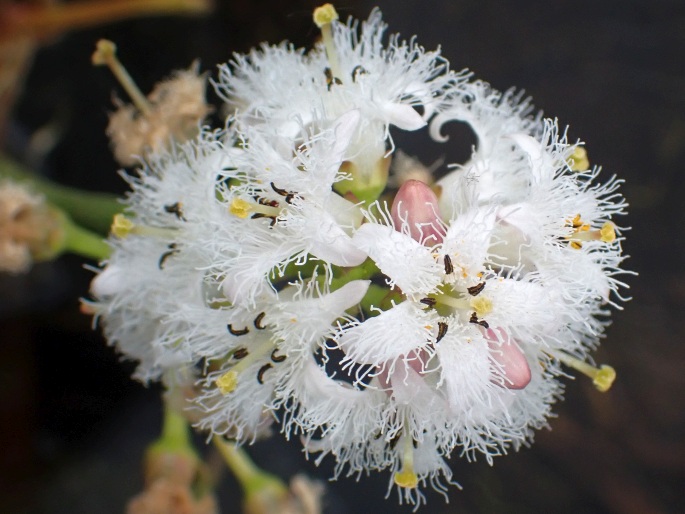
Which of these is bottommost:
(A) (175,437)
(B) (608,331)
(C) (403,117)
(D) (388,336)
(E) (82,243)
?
(A) (175,437)

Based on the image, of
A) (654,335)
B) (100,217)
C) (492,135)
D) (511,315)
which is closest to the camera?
(511,315)

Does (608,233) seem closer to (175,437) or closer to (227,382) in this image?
(227,382)

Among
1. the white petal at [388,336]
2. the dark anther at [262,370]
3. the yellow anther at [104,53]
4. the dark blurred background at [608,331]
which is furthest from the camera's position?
the dark blurred background at [608,331]

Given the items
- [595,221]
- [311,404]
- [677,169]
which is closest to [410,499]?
[311,404]

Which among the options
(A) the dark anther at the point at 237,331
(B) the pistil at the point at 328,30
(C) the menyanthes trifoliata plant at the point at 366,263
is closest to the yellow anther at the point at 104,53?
(C) the menyanthes trifoliata plant at the point at 366,263

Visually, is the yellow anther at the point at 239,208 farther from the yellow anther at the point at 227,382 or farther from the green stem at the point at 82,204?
the green stem at the point at 82,204

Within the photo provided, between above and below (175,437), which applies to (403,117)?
above

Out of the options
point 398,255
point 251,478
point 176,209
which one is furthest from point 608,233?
point 251,478

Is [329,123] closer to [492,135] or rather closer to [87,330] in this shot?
[492,135]
